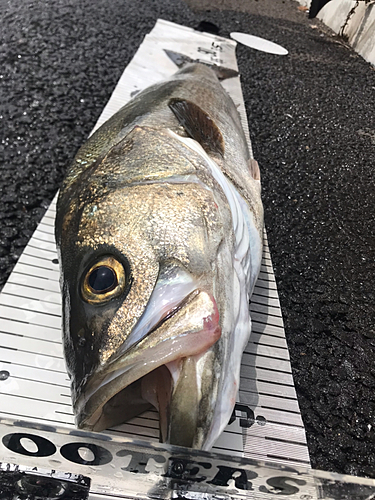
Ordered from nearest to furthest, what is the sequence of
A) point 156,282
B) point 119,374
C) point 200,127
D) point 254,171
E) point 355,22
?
point 119,374 < point 156,282 < point 200,127 < point 254,171 < point 355,22

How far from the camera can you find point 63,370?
1547mm

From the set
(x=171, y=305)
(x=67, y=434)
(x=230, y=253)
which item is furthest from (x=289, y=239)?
(x=67, y=434)

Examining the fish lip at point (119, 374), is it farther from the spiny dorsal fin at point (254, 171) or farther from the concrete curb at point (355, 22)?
the concrete curb at point (355, 22)

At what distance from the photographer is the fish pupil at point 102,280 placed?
1031mm

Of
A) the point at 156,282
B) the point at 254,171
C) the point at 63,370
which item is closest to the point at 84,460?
the point at 156,282

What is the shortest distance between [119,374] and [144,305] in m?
0.19

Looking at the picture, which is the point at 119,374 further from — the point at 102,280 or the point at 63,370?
the point at 63,370

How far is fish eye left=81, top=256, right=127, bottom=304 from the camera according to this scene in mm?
1021

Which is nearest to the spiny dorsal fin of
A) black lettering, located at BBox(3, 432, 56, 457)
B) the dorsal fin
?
the dorsal fin

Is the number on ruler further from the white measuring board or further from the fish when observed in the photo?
the fish

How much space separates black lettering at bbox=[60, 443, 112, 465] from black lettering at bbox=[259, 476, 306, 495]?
0.44 m

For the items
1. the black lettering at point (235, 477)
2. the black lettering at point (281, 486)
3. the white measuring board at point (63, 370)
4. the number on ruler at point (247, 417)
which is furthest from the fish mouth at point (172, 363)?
the number on ruler at point (247, 417)

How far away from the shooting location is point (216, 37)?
164 inches

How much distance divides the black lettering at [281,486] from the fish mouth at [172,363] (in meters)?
0.25
